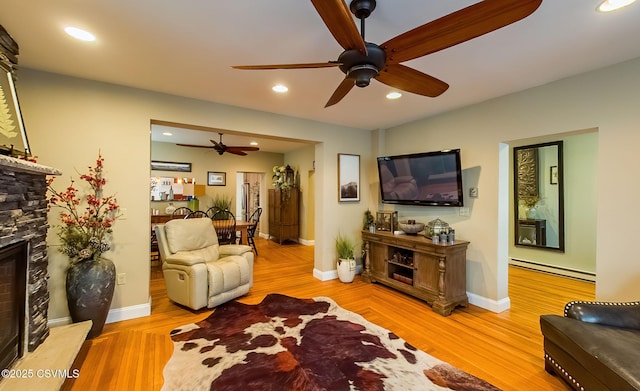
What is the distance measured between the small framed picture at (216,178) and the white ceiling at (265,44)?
159 inches

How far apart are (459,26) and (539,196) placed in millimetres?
4717

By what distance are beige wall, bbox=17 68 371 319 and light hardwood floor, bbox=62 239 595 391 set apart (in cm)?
53

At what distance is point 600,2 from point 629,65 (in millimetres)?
1203

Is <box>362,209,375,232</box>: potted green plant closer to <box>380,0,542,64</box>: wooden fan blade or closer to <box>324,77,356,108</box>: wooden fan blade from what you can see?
<box>324,77,356,108</box>: wooden fan blade

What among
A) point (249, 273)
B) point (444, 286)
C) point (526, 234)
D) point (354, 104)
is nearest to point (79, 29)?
point (354, 104)

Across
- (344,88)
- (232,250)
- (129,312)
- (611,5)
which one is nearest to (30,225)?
(129,312)

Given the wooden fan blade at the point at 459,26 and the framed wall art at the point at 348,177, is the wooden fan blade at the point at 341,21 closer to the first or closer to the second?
the wooden fan blade at the point at 459,26

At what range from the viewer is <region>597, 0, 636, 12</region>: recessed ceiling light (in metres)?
1.57

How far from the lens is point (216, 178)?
6.95 meters

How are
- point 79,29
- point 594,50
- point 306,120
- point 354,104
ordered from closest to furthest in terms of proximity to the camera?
1. point 79,29
2. point 594,50
3. point 354,104
4. point 306,120

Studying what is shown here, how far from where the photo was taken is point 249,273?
3.49 meters

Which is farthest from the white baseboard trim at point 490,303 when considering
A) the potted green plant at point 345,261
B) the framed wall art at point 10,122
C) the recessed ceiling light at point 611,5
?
the framed wall art at point 10,122

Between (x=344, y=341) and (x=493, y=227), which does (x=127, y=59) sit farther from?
(x=493, y=227)

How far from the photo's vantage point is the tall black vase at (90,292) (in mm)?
2436
